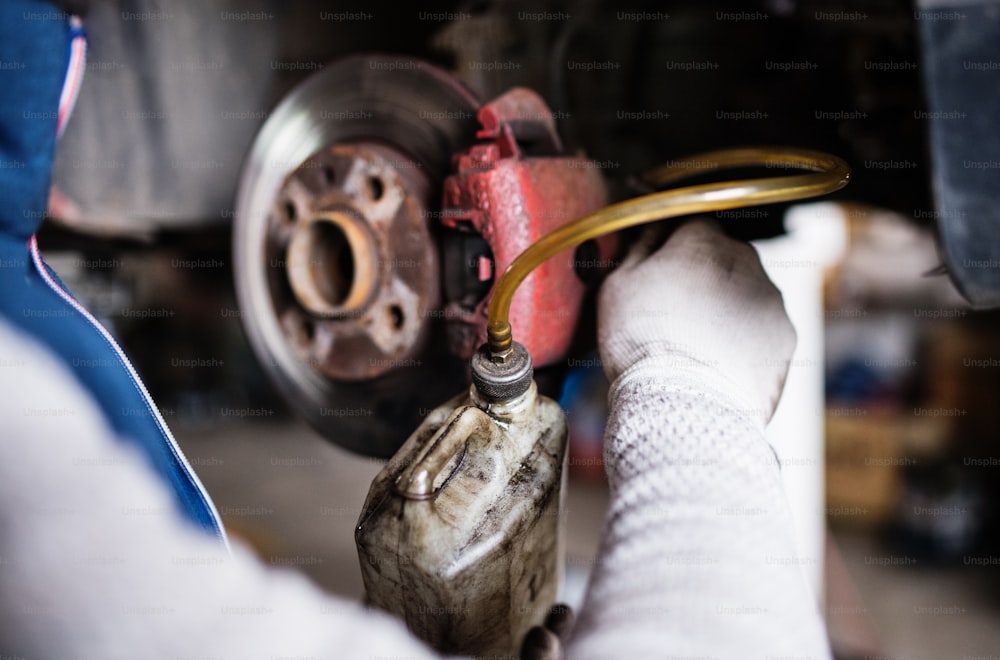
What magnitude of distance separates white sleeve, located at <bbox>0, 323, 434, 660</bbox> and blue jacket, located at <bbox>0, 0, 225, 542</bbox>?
30 millimetres

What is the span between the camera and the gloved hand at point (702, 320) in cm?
50

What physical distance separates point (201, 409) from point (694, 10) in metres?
3.15

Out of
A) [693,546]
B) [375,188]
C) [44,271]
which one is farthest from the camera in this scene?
[375,188]

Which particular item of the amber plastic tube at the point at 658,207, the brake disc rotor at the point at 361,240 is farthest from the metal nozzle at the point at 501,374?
the brake disc rotor at the point at 361,240

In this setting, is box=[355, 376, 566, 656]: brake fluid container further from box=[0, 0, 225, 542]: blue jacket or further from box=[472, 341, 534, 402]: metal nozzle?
box=[0, 0, 225, 542]: blue jacket

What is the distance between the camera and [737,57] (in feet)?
2.85

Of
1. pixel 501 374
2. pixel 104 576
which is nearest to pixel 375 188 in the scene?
pixel 501 374

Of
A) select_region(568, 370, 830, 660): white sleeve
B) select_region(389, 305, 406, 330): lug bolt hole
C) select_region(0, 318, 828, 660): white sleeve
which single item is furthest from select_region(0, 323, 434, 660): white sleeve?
select_region(389, 305, 406, 330): lug bolt hole

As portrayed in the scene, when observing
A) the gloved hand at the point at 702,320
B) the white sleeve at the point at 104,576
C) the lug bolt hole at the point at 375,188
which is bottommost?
the white sleeve at the point at 104,576

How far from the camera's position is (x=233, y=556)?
46 cm

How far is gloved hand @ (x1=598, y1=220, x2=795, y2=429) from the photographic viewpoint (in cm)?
50

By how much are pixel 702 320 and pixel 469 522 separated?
0.83 feet

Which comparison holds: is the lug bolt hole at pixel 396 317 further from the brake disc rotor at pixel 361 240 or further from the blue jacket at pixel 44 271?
the blue jacket at pixel 44 271

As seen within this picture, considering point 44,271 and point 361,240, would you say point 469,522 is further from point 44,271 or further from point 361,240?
point 44,271
